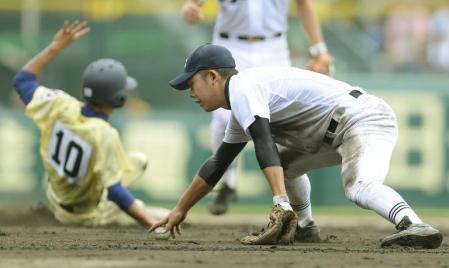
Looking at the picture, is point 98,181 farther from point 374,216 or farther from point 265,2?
point 374,216

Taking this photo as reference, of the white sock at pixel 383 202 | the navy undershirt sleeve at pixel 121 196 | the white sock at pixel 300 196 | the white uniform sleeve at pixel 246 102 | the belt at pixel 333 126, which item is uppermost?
the white uniform sleeve at pixel 246 102

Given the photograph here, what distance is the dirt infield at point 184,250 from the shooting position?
5.45 meters

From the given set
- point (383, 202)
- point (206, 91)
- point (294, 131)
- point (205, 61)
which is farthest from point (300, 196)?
point (205, 61)

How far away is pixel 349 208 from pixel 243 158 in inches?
59.5

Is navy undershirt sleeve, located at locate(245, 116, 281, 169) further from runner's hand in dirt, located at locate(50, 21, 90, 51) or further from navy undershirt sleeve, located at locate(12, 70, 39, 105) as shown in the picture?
navy undershirt sleeve, located at locate(12, 70, 39, 105)

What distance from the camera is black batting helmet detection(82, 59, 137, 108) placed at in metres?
8.51

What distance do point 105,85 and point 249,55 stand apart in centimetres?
133

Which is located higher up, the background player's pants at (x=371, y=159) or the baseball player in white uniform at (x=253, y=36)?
the background player's pants at (x=371, y=159)

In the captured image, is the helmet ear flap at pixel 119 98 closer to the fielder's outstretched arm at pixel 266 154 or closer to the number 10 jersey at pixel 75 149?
the number 10 jersey at pixel 75 149

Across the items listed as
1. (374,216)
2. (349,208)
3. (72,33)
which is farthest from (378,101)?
(349,208)

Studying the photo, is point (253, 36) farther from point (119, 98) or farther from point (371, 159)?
point (371, 159)

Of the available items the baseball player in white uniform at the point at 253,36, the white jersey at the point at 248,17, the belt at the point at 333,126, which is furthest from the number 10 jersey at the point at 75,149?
the belt at the point at 333,126

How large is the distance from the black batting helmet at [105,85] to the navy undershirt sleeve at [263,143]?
2595 mm

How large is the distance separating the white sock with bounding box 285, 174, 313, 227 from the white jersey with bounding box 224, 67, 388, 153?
0.38 meters
